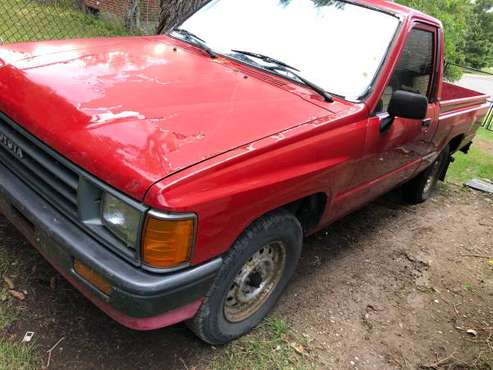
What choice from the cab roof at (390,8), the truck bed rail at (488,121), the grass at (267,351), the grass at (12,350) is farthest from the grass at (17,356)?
the truck bed rail at (488,121)

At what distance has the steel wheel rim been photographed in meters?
2.68

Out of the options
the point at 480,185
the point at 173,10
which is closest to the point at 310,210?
the point at 173,10

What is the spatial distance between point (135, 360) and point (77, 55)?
181 cm

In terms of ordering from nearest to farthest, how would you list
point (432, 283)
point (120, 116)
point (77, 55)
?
→ point (120, 116) → point (77, 55) → point (432, 283)

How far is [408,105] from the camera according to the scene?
307 cm

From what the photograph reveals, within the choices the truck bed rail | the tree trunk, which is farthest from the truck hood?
the truck bed rail

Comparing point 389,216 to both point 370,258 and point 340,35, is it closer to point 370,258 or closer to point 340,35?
point 370,258

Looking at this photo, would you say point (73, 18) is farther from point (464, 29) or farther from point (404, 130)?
point (464, 29)

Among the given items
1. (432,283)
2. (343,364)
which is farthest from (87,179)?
(432,283)

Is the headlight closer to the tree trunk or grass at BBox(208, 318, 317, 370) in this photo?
grass at BBox(208, 318, 317, 370)

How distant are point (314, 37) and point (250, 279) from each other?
1.68 m

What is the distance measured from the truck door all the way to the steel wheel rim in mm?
818

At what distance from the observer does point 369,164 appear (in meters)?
3.30

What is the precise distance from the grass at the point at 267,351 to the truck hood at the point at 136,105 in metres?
1.22
